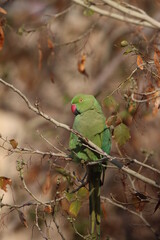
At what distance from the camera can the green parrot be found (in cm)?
323

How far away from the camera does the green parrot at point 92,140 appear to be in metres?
3.23

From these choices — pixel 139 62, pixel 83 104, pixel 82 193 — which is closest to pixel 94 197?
pixel 82 193

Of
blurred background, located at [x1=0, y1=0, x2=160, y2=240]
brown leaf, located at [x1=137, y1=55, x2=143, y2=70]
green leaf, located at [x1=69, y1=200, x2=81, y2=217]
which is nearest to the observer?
brown leaf, located at [x1=137, y1=55, x2=143, y2=70]

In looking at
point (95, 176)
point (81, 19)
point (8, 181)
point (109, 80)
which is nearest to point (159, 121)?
point (109, 80)

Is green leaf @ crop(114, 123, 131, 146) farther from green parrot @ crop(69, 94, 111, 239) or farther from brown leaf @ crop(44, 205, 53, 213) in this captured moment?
brown leaf @ crop(44, 205, 53, 213)

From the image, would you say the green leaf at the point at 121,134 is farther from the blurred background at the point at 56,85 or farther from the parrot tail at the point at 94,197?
the blurred background at the point at 56,85

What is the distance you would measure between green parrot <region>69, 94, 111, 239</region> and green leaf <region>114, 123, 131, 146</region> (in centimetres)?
21

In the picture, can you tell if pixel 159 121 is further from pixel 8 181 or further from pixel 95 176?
pixel 8 181

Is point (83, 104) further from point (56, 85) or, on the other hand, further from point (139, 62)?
point (56, 85)

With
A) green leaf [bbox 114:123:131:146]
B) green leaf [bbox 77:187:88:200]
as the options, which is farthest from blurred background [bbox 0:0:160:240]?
green leaf [bbox 114:123:131:146]

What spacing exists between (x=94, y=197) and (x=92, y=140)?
0.35 metres

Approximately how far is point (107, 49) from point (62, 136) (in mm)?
1949

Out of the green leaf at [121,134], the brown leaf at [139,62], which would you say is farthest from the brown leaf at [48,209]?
the brown leaf at [139,62]

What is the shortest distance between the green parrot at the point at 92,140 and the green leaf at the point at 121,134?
21 cm
